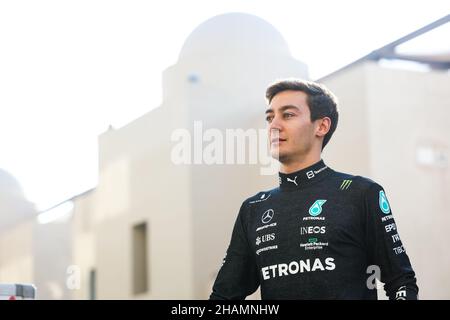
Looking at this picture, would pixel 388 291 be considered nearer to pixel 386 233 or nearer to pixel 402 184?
pixel 386 233

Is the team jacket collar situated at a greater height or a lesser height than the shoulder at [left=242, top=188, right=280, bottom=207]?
greater

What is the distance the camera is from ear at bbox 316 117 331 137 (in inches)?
143

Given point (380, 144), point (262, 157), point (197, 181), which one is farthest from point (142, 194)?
point (380, 144)

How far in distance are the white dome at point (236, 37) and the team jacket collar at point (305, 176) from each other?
18.1 metres

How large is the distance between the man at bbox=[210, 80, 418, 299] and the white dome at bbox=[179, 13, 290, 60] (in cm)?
1808

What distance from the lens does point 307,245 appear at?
3383 millimetres

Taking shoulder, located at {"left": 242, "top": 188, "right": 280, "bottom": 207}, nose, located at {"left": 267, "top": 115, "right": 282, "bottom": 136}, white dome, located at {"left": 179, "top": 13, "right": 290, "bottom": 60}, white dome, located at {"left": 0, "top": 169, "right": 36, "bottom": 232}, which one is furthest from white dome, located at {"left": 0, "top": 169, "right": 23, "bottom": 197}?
nose, located at {"left": 267, "top": 115, "right": 282, "bottom": 136}

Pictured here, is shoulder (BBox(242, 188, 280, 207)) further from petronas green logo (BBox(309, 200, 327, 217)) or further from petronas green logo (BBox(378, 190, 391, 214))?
petronas green logo (BBox(378, 190, 391, 214))

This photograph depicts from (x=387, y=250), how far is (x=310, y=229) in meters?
0.27

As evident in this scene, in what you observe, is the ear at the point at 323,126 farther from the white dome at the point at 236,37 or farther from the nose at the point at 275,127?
the white dome at the point at 236,37
